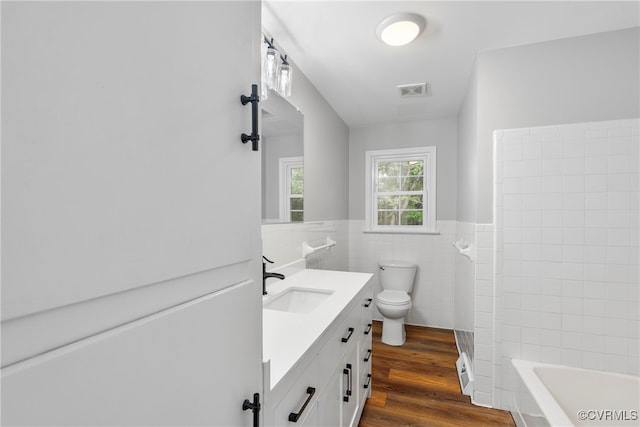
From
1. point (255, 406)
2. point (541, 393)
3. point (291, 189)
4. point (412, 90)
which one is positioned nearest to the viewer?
point (255, 406)

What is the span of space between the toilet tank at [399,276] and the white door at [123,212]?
2.96 meters

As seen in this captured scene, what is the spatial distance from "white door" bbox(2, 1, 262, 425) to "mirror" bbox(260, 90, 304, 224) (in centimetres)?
125

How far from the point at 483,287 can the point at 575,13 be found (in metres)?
1.73

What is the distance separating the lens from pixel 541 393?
1.63 m

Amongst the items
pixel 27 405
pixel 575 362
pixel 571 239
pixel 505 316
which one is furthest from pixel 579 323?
pixel 27 405

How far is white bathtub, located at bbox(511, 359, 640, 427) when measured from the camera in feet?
5.32

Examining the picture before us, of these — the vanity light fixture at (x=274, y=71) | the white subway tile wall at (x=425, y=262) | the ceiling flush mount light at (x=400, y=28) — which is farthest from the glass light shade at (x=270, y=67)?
the white subway tile wall at (x=425, y=262)

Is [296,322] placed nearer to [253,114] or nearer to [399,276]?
[253,114]

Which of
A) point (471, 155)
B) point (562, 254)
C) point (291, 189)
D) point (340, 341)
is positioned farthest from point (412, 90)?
point (340, 341)

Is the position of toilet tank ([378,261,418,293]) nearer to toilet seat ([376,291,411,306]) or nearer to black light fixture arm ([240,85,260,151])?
toilet seat ([376,291,411,306])

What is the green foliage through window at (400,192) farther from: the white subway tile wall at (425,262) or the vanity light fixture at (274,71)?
the vanity light fixture at (274,71)

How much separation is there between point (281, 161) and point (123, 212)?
169 centimetres

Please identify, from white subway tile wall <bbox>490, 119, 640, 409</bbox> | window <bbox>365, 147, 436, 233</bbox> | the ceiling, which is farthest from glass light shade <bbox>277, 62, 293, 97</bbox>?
window <bbox>365, 147, 436, 233</bbox>

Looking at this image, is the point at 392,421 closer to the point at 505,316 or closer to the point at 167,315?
the point at 505,316
